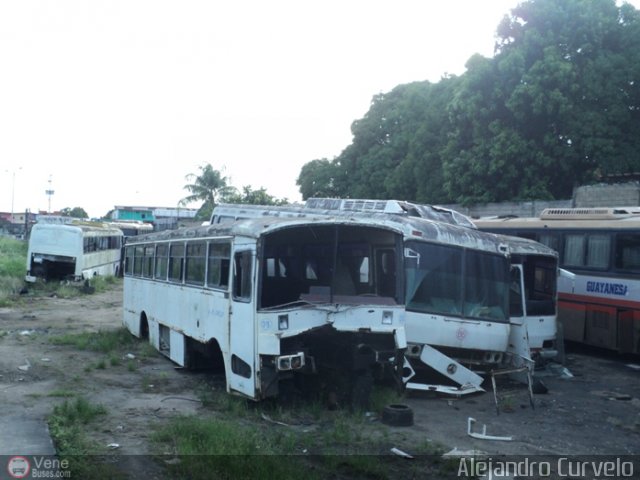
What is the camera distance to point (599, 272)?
15.5m

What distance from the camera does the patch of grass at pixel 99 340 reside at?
16.0m

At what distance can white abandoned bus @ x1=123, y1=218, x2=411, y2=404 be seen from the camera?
9281 mm

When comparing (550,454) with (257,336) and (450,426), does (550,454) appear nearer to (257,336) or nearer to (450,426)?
(450,426)

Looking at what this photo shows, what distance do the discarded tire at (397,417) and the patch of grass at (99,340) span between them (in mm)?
8349

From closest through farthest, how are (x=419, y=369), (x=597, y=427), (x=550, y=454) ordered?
(x=550, y=454)
(x=597, y=427)
(x=419, y=369)

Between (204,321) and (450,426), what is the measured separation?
13.8 feet

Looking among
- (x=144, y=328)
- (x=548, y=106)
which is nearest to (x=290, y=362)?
(x=144, y=328)

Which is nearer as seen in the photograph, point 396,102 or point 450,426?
point 450,426

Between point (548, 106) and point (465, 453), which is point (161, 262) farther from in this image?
point (548, 106)

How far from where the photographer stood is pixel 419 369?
447 inches

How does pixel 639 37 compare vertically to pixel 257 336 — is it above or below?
above

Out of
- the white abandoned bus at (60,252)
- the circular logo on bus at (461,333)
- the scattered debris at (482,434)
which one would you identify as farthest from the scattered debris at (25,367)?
the white abandoned bus at (60,252)

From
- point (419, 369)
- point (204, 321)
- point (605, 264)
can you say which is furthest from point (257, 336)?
point (605, 264)

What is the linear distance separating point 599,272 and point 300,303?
871 cm
